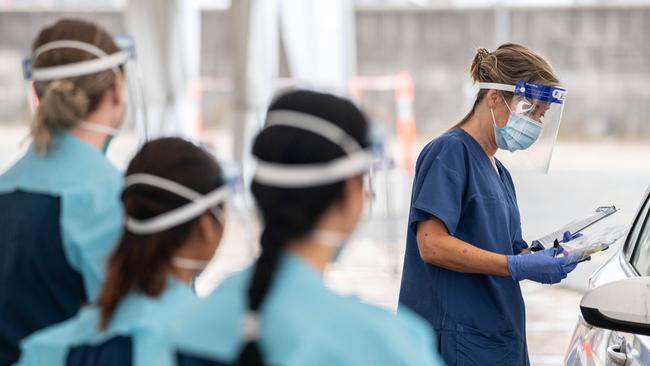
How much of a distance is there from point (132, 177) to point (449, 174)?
1.35 metres

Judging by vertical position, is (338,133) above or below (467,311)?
above

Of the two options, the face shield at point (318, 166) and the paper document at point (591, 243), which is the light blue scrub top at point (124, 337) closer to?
the face shield at point (318, 166)

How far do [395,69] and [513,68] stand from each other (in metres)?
18.0

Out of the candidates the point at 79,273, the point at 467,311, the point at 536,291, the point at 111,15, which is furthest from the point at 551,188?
the point at 79,273

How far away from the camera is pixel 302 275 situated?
182 cm

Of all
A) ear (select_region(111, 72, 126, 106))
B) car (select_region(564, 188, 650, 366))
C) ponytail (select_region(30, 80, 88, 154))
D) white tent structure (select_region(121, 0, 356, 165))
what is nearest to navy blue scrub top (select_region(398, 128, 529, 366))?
car (select_region(564, 188, 650, 366))

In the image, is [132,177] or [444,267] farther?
[444,267]

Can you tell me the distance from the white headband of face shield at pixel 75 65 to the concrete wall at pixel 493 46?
17.5 m

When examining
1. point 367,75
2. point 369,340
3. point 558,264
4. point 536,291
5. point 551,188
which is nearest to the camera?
point 369,340

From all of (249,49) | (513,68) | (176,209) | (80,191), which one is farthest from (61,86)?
(249,49)

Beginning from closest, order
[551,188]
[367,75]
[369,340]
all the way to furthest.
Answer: [369,340], [551,188], [367,75]

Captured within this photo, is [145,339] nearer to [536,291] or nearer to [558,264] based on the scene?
[558,264]

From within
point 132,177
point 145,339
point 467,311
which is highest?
point 132,177

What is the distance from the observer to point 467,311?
11.5ft
